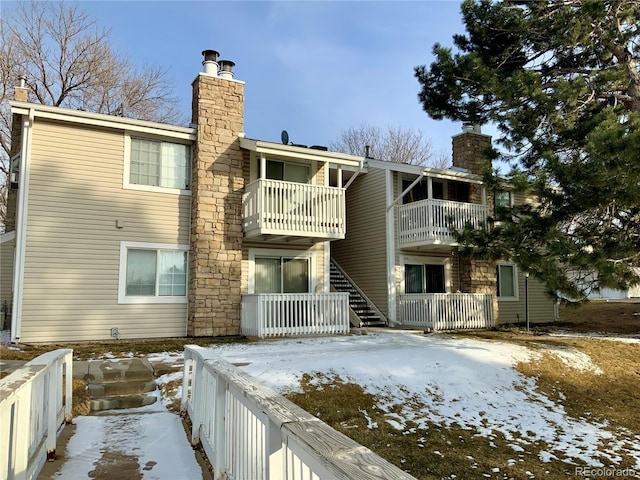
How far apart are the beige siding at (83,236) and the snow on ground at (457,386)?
345 centimetres

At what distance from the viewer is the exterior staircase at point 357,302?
15547 millimetres

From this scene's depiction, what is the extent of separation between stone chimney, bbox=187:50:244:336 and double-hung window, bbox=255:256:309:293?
3.22 feet

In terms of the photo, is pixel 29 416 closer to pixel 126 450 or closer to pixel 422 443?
pixel 126 450

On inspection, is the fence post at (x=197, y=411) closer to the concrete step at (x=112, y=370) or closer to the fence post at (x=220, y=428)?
the fence post at (x=220, y=428)

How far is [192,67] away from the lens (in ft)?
44.7

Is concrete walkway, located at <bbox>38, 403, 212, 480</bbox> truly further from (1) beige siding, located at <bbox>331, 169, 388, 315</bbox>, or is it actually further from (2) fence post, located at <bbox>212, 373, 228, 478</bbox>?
(1) beige siding, located at <bbox>331, 169, 388, 315</bbox>

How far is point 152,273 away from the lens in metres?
12.2

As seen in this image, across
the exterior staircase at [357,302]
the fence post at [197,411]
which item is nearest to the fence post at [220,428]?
the fence post at [197,411]

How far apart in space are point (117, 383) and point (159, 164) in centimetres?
717

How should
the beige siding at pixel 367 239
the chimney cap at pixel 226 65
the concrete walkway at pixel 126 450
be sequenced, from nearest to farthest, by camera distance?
the concrete walkway at pixel 126 450
the chimney cap at pixel 226 65
the beige siding at pixel 367 239

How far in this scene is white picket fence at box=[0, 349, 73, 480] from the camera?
2633 mm

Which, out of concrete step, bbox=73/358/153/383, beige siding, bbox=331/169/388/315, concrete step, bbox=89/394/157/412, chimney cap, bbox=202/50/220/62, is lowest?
concrete step, bbox=89/394/157/412

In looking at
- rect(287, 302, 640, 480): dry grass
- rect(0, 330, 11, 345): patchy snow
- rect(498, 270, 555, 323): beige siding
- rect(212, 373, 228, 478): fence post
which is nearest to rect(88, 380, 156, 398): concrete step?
rect(287, 302, 640, 480): dry grass

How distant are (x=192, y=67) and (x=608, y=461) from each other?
1306 centimetres
